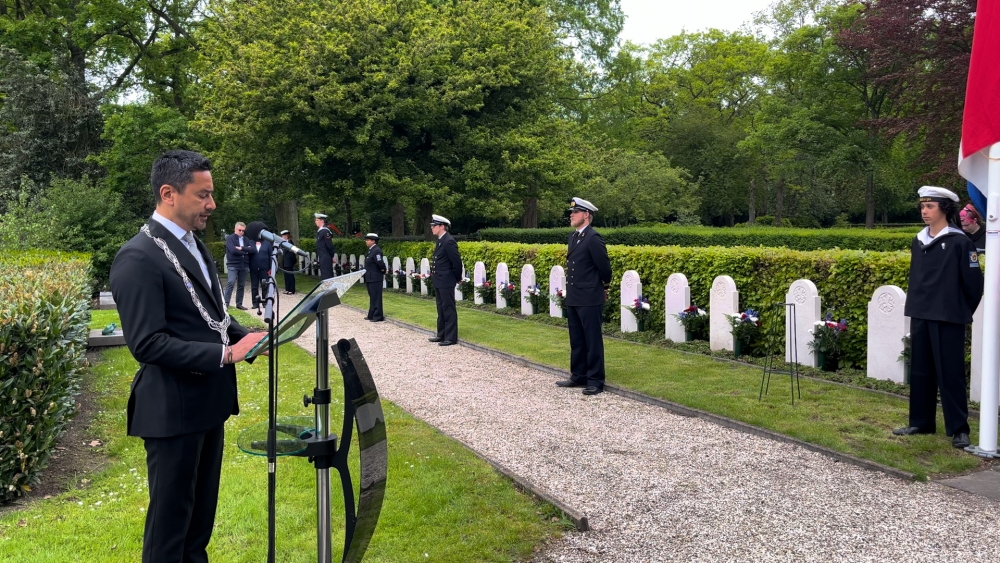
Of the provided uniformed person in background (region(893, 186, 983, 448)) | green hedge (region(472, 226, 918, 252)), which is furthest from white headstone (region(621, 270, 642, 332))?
green hedge (region(472, 226, 918, 252))

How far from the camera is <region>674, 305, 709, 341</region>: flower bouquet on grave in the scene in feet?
33.3

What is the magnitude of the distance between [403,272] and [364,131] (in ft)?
13.5

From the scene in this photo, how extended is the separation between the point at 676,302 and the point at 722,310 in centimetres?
90

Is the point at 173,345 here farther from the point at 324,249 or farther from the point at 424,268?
the point at 424,268

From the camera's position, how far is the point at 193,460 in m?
2.94

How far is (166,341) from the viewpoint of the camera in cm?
271

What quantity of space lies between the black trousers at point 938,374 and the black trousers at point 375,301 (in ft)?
33.2

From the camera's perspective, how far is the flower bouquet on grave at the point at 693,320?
10.1 m

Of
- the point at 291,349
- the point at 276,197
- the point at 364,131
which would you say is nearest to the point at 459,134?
the point at 364,131

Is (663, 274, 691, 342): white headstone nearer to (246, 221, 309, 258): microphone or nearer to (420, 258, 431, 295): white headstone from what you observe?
(246, 221, 309, 258): microphone

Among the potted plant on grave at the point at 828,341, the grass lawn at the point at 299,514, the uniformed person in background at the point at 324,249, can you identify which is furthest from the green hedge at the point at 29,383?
the uniformed person in background at the point at 324,249

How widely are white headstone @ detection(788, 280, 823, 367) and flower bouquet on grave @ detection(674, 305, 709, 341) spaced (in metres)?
1.54

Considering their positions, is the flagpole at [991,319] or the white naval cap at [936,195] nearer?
the flagpole at [991,319]

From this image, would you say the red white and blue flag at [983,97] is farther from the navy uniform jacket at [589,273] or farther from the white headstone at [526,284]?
the white headstone at [526,284]
